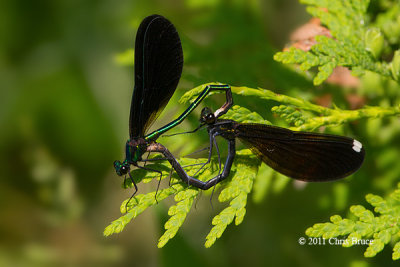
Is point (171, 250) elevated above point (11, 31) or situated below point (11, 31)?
below

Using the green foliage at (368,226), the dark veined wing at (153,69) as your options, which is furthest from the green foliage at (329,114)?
the dark veined wing at (153,69)

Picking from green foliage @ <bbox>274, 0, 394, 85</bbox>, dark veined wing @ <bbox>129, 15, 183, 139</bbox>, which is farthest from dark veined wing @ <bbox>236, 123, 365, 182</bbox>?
dark veined wing @ <bbox>129, 15, 183, 139</bbox>

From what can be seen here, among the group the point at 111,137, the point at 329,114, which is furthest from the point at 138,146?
the point at 111,137

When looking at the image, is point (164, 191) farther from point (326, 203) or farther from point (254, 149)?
point (326, 203)

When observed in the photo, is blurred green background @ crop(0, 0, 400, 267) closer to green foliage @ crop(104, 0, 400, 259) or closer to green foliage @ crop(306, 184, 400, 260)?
green foliage @ crop(104, 0, 400, 259)

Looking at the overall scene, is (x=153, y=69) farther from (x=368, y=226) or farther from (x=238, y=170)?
(x=368, y=226)

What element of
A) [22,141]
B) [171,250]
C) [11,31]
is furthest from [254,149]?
[11,31]
